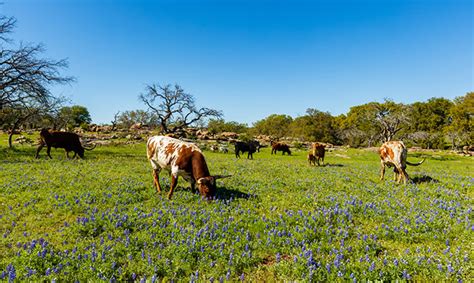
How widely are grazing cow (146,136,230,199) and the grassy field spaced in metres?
0.58

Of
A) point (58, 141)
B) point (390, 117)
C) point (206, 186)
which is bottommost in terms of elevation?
point (206, 186)

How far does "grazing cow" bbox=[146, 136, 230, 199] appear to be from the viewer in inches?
350

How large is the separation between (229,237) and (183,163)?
448cm

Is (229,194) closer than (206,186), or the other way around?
(206,186)

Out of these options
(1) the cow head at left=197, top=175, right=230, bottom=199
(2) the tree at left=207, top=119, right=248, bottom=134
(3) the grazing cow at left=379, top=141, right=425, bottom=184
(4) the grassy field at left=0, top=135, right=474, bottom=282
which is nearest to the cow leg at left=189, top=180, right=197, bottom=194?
(4) the grassy field at left=0, top=135, right=474, bottom=282

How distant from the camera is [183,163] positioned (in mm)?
9641

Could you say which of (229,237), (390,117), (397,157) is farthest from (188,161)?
(390,117)

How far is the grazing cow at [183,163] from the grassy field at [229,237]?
0.58 m

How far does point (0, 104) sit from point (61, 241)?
30153mm

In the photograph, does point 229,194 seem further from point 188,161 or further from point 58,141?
point 58,141

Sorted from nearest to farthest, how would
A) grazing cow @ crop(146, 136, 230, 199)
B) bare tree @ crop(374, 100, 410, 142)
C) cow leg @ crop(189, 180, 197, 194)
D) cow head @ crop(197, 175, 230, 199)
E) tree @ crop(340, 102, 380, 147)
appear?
cow head @ crop(197, 175, 230, 199)
grazing cow @ crop(146, 136, 230, 199)
cow leg @ crop(189, 180, 197, 194)
bare tree @ crop(374, 100, 410, 142)
tree @ crop(340, 102, 380, 147)

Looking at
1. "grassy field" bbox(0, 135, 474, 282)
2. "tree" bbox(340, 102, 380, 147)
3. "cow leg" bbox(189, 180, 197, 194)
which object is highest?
"tree" bbox(340, 102, 380, 147)

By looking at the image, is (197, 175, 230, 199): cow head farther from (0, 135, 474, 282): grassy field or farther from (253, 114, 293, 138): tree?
(253, 114, 293, 138): tree

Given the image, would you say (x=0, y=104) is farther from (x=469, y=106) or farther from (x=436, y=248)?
(x=469, y=106)
